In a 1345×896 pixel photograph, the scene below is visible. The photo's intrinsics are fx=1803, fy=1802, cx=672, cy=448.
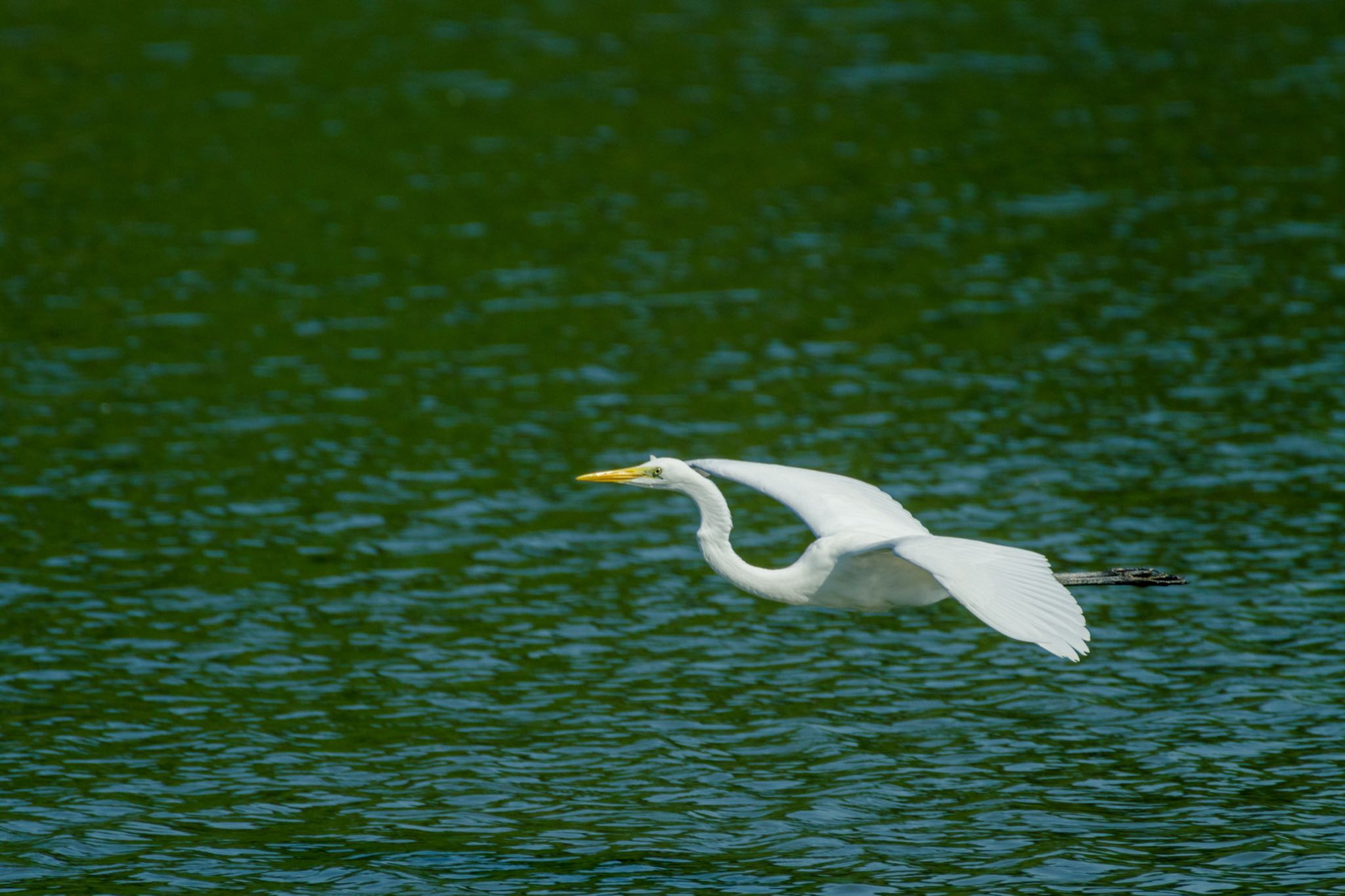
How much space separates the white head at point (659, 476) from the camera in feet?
48.5

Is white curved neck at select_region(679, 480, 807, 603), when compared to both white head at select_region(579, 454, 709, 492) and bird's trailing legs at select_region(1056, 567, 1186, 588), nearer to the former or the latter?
white head at select_region(579, 454, 709, 492)

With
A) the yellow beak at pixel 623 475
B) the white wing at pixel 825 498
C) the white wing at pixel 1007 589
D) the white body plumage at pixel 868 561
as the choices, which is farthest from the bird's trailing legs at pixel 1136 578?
the yellow beak at pixel 623 475

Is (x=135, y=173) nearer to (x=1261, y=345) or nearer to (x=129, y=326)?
(x=129, y=326)

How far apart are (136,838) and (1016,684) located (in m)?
8.54

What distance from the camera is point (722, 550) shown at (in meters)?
14.7

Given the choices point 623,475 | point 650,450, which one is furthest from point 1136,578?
point 650,450

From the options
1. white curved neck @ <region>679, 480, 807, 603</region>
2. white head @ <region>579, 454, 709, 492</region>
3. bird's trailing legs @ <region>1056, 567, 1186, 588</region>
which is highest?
white head @ <region>579, 454, 709, 492</region>

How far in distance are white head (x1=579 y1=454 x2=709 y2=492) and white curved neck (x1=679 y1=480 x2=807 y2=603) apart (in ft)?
0.23

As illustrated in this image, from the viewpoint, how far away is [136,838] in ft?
49.9

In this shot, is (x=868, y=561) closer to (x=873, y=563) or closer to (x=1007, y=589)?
(x=873, y=563)

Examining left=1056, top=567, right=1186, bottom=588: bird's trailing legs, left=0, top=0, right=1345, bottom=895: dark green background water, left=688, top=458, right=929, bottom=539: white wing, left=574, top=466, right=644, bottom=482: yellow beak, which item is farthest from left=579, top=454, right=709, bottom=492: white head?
left=1056, top=567, right=1186, bottom=588: bird's trailing legs

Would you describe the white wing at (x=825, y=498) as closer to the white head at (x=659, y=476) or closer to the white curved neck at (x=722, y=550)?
the white head at (x=659, y=476)

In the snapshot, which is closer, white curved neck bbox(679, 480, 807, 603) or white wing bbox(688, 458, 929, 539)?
white curved neck bbox(679, 480, 807, 603)

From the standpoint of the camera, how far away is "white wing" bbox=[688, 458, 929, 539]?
15.6m
